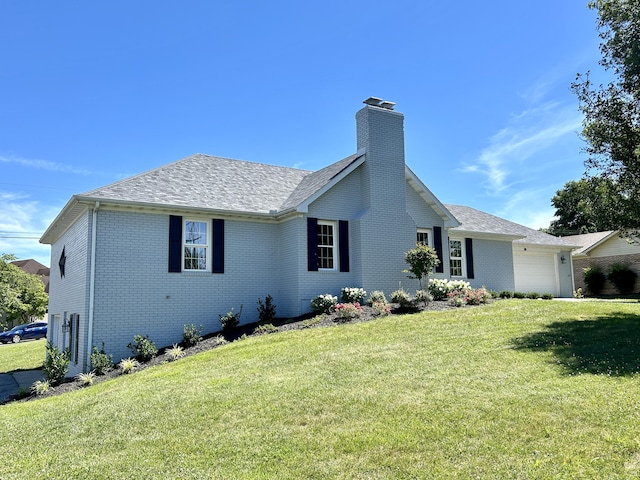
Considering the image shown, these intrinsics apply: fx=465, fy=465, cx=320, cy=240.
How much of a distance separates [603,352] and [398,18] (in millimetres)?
10788

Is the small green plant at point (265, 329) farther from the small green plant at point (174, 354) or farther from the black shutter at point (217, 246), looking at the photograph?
the black shutter at point (217, 246)

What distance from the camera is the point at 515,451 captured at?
466 centimetres

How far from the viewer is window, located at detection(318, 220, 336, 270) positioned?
16062 mm

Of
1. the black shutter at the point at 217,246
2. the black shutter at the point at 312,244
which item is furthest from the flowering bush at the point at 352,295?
the black shutter at the point at 217,246

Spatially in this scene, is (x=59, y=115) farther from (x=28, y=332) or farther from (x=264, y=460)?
(x=28, y=332)

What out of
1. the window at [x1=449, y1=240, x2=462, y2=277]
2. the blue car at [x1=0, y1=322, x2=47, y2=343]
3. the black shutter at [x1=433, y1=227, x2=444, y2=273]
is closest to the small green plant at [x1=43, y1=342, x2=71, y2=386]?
the black shutter at [x1=433, y1=227, x2=444, y2=273]

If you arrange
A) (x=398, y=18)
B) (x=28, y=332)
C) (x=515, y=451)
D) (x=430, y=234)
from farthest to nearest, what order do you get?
(x=28, y=332), (x=430, y=234), (x=398, y=18), (x=515, y=451)

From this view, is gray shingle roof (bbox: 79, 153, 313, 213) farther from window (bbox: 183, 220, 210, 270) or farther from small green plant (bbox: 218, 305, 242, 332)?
small green plant (bbox: 218, 305, 242, 332)

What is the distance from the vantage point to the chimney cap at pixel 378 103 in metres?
17.2

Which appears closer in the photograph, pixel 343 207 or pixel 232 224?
pixel 232 224

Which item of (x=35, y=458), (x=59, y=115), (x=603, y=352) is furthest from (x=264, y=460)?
(x=59, y=115)

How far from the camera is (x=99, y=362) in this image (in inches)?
491

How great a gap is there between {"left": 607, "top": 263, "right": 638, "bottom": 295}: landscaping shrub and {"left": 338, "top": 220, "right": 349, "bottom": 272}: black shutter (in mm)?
20294

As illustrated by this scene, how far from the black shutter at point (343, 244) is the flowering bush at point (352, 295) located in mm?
950
